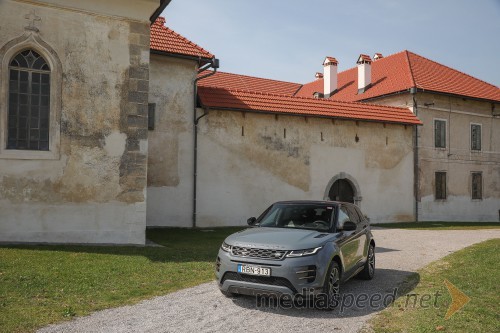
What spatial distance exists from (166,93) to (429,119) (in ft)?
48.5

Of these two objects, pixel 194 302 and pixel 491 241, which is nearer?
pixel 194 302

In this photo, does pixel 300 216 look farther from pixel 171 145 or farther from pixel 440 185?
pixel 440 185

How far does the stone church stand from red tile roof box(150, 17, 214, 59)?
0.09m

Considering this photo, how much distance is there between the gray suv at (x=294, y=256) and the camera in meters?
6.04

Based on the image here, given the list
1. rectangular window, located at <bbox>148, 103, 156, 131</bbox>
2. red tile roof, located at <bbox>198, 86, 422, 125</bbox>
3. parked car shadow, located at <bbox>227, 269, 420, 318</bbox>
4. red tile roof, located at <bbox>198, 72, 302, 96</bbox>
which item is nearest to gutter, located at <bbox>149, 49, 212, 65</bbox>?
red tile roof, located at <bbox>198, 86, 422, 125</bbox>

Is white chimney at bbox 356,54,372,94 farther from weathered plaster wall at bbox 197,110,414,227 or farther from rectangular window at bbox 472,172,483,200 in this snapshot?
rectangular window at bbox 472,172,483,200

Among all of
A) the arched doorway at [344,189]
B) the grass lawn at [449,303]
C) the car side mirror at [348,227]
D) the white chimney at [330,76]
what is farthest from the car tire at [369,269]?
the white chimney at [330,76]

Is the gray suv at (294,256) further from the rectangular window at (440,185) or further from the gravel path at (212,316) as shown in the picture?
the rectangular window at (440,185)

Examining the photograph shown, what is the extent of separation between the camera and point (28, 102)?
449 inches

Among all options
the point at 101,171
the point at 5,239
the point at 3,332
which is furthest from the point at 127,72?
the point at 3,332

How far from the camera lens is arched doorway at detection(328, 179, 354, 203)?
2174 cm

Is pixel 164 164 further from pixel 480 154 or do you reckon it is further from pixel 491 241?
pixel 480 154

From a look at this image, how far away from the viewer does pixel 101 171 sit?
11844 millimetres

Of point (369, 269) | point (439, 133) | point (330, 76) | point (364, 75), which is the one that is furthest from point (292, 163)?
point (330, 76)
